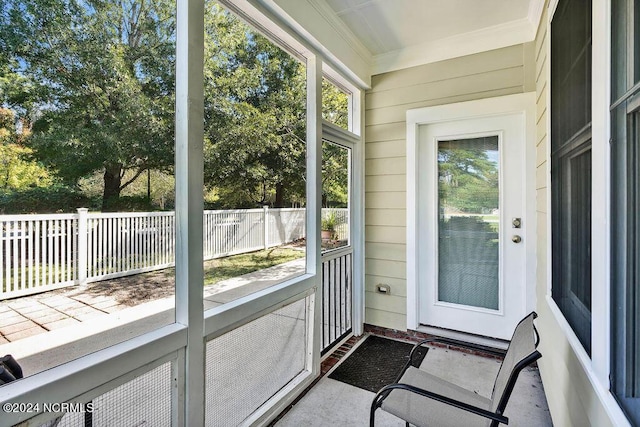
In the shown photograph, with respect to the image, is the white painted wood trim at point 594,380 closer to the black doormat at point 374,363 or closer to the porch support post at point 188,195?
the black doormat at point 374,363

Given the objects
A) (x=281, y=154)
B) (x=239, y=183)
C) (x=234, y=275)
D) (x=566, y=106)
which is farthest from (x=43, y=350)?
(x=566, y=106)

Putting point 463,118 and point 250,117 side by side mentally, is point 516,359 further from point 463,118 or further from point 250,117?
point 463,118

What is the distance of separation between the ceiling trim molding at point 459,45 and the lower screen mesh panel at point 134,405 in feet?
9.99

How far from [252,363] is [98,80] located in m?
1.52

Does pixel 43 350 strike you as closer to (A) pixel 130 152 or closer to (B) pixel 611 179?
(A) pixel 130 152

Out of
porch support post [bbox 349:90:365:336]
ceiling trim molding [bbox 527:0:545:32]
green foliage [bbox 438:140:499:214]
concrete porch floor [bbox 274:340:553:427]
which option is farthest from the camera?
porch support post [bbox 349:90:365:336]

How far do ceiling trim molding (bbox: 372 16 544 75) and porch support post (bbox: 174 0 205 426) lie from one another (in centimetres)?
214

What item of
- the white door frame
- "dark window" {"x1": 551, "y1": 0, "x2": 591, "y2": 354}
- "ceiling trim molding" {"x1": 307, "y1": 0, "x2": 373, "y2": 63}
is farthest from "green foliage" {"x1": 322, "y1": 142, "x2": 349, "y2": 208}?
"dark window" {"x1": 551, "y1": 0, "x2": 591, "y2": 354}

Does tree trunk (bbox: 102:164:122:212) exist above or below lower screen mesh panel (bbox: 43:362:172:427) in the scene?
above

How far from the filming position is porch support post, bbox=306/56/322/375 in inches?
93.3

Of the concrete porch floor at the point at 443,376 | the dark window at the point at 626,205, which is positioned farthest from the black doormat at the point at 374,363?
the dark window at the point at 626,205

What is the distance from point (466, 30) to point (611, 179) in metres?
2.23

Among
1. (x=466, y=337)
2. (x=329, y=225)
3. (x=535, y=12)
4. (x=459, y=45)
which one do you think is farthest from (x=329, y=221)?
(x=535, y=12)

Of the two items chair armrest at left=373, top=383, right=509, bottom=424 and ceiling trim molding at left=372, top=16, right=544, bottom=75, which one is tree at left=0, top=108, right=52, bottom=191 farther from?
ceiling trim molding at left=372, top=16, right=544, bottom=75
